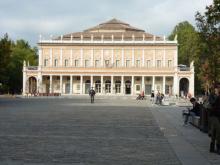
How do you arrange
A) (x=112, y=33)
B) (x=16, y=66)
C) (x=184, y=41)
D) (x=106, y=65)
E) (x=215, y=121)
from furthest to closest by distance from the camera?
1. (x=112, y=33)
2. (x=184, y=41)
3. (x=106, y=65)
4. (x=16, y=66)
5. (x=215, y=121)

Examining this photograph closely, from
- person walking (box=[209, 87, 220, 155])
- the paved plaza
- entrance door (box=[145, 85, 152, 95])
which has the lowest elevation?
the paved plaza

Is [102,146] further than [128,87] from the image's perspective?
No

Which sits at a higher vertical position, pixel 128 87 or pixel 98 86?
pixel 98 86

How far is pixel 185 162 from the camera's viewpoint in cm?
1117

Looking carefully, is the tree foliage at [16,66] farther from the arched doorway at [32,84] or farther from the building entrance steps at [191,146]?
the building entrance steps at [191,146]

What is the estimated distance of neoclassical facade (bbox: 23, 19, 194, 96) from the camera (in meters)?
114

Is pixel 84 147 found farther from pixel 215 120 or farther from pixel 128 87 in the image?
pixel 128 87

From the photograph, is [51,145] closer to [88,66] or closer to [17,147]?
[17,147]

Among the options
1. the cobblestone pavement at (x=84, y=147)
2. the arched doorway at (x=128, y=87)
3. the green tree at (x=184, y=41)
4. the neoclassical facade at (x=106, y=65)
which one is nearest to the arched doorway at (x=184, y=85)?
the neoclassical facade at (x=106, y=65)

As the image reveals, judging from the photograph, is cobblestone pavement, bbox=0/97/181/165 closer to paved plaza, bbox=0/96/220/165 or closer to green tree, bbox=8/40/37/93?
paved plaza, bbox=0/96/220/165

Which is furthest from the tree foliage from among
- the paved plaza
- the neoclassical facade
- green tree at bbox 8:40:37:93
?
the paved plaza

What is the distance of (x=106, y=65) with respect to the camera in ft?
380

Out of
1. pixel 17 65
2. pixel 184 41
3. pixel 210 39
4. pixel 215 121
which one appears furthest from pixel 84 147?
pixel 184 41

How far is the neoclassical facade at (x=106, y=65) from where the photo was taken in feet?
374
